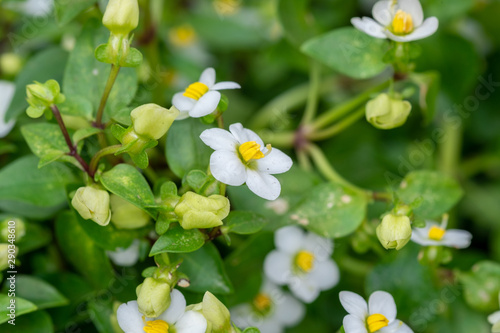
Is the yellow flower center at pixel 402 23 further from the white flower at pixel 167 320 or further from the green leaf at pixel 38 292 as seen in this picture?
the green leaf at pixel 38 292

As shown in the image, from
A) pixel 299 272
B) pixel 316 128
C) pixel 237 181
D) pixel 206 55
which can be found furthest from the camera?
pixel 206 55

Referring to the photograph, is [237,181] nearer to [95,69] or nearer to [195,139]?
[195,139]

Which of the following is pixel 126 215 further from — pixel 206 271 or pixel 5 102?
pixel 5 102

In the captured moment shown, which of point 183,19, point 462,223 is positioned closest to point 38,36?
point 183,19

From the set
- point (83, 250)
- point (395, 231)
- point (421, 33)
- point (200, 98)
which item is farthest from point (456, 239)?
point (83, 250)

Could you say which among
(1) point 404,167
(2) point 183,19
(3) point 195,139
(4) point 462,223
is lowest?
(4) point 462,223
